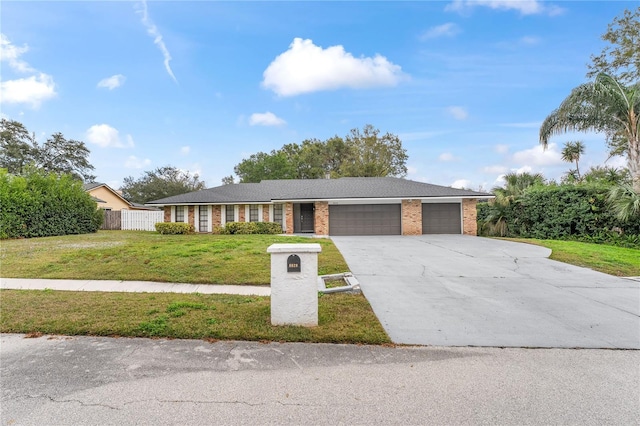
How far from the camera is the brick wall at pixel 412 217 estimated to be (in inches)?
719

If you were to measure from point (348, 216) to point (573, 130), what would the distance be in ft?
39.3

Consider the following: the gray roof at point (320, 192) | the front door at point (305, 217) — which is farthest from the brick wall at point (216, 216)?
the front door at point (305, 217)

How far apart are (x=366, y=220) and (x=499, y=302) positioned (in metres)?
13.2

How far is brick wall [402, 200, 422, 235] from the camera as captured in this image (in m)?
18.3

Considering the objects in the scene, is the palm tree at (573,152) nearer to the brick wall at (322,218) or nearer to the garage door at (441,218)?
the garage door at (441,218)

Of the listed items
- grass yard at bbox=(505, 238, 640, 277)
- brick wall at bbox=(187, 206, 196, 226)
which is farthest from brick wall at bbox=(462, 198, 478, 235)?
brick wall at bbox=(187, 206, 196, 226)

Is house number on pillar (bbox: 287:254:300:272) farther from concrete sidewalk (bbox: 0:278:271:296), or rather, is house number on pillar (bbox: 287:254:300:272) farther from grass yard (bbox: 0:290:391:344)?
concrete sidewalk (bbox: 0:278:271:296)

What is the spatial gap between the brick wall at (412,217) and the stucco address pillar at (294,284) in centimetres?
1501

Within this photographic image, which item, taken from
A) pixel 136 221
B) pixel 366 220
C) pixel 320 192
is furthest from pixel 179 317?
pixel 136 221

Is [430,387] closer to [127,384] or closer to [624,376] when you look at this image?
[624,376]

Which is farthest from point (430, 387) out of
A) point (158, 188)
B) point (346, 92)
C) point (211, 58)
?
point (158, 188)

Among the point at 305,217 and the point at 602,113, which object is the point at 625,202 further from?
the point at 305,217

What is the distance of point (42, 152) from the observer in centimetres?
3975

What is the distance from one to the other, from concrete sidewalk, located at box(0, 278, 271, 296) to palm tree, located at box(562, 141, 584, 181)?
103 feet
